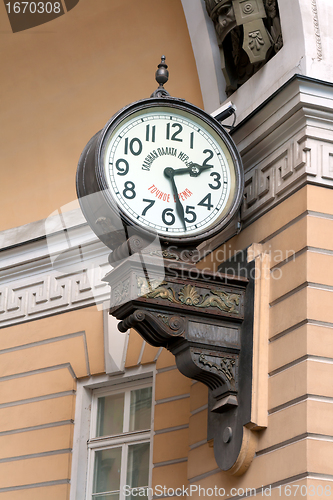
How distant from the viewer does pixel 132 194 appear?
449cm

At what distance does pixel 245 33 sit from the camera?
17.4 ft

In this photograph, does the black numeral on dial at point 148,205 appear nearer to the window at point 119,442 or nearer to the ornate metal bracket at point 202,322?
the ornate metal bracket at point 202,322

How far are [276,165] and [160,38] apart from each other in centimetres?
241

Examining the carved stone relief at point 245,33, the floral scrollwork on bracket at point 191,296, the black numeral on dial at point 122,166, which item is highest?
the carved stone relief at point 245,33

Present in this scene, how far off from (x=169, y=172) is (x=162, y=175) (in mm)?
48

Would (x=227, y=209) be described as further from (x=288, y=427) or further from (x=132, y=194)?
(x=288, y=427)

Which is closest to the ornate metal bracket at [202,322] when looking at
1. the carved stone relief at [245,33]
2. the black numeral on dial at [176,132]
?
the black numeral on dial at [176,132]

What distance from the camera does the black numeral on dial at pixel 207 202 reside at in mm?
4613

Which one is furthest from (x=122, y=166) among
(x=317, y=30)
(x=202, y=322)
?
(x=317, y=30)

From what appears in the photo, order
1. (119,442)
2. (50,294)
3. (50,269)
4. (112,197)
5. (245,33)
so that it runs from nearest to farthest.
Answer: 1. (112,197)
2. (245,33)
3. (119,442)
4. (50,294)
5. (50,269)

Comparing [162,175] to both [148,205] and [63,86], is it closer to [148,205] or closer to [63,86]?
[148,205]

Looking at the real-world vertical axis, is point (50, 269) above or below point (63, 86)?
below

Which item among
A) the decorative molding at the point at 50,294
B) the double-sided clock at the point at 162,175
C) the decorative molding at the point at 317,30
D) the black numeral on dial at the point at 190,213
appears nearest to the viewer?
the double-sided clock at the point at 162,175

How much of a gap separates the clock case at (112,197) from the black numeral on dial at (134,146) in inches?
5.2
